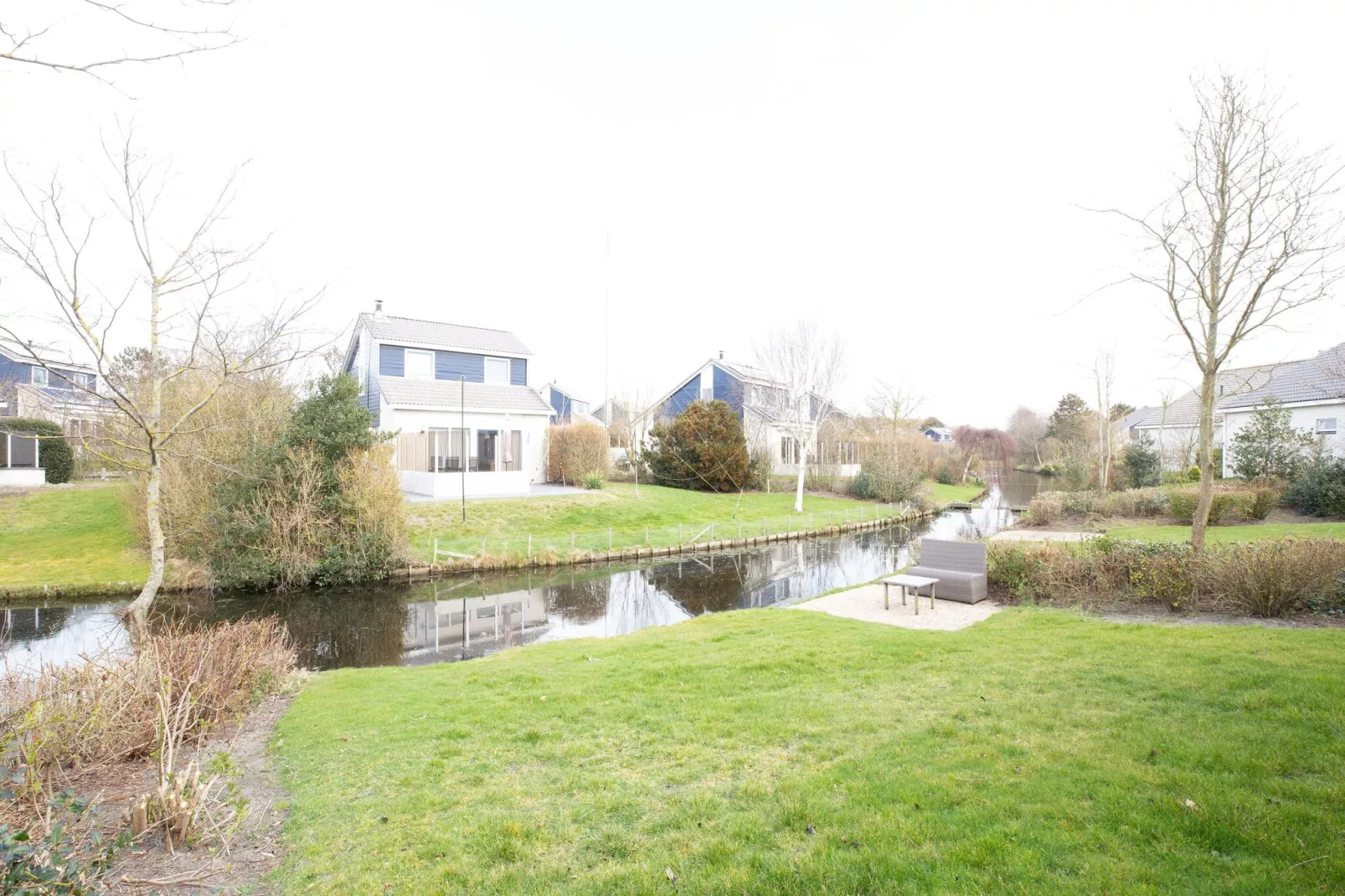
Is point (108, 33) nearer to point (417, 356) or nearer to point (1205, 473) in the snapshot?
point (1205, 473)

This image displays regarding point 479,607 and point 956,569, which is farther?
point 479,607

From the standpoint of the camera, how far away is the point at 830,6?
1304 centimetres

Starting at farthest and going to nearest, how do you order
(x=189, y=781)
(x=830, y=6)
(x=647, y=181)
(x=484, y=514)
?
1. (x=647, y=181)
2. (x=484, y=514)
3. (x=830, y=6)
4. (x=189, y=781)

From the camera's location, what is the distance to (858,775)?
399cm

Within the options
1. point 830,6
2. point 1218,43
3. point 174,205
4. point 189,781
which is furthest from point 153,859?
point 830,6

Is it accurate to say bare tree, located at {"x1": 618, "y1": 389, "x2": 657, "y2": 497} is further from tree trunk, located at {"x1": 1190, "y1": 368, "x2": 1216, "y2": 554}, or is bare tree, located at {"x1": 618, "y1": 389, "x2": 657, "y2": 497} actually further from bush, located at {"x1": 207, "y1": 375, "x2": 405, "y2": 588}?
tree trunk, located at {"x1": 1190, "y1": 368, "x2": 1216, "y2": 554}

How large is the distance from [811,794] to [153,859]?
3796mm

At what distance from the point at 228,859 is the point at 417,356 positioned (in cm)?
2602

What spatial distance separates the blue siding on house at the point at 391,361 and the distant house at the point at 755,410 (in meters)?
15.4

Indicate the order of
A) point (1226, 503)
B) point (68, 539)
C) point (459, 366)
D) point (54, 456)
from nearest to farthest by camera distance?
point (1226, 503) → point (68, 539) → point (54, 456) → point (459, 366)

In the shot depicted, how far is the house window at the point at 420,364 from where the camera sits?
1070 inches

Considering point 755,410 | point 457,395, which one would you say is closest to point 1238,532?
point 755,410

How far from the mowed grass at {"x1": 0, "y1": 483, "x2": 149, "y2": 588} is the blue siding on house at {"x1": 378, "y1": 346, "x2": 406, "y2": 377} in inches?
380

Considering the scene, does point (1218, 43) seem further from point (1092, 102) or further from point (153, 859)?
point (153, 859)
